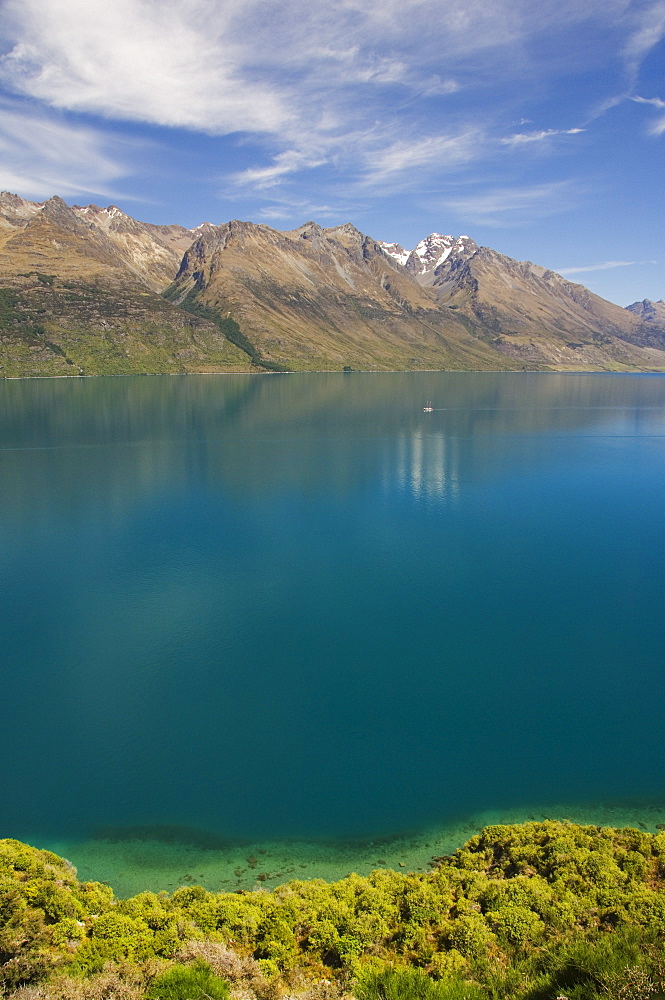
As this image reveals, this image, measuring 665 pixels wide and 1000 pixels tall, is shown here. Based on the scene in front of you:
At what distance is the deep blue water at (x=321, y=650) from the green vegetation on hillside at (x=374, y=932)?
808 centimetres

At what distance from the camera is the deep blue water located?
3444 cm

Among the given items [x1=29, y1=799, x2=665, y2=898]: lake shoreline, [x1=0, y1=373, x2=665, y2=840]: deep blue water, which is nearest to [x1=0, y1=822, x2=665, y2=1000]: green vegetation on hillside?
[x1=29, y1=799, x2=665, y2=898]: lake shoreline

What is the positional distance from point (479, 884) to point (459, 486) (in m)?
82.1

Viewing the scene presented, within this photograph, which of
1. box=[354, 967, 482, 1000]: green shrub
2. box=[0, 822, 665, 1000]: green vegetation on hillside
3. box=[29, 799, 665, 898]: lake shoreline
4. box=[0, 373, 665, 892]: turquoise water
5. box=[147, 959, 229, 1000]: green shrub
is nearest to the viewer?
box=[147, 959, 229, 1000]: green shrub

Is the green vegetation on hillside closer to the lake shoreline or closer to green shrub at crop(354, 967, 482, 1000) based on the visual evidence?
green shrub at crop(354, 967, 482, 1000)

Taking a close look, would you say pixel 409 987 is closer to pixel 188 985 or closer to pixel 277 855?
pixel 188 985

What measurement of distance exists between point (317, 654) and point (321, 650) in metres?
0.68

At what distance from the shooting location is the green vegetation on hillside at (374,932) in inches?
688

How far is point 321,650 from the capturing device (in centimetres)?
4866

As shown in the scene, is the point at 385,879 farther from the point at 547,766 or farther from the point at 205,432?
the point at 205,432

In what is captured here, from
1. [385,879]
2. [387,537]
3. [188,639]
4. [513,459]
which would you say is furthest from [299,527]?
[513,459]

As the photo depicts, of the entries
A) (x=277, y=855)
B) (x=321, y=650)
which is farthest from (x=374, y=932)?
(x=321, y=650)

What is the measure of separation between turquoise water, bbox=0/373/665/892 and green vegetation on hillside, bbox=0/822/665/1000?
7.47 metres

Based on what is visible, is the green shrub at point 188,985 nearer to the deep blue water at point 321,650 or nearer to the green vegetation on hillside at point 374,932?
the green vegetation on hillside at point 374,932
